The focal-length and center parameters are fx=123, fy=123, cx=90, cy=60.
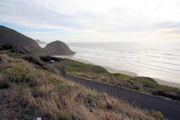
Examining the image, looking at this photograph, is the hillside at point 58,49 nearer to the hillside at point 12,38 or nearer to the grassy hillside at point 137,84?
the hillside at point 12,38

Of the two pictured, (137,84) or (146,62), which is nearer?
(137,84)

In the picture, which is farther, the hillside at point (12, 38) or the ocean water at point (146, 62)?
the hillside at point (12, 38)

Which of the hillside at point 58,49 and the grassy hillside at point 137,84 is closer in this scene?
the grassy hillside at point 137,84

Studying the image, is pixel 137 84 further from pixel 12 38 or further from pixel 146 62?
pixel 12 38

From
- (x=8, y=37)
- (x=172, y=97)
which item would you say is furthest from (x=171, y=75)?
(x=8, y=37)

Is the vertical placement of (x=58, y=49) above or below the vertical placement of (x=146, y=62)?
above

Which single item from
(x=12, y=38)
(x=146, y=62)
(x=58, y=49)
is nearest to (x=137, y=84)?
(x=146, y=62)

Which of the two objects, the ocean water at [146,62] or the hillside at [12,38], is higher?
the hillside at [12,38]

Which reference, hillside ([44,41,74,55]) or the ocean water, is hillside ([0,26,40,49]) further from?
the ocean water

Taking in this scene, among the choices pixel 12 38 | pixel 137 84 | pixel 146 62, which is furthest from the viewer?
pixel 12 38

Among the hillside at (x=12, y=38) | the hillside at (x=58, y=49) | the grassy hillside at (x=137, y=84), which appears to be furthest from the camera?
the hillside at (x=58, y=49)

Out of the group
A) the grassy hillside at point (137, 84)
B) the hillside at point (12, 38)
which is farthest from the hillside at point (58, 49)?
the grassy hillside at point (137, 84)

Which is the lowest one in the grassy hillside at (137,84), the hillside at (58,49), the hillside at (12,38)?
the grassy hillside at (137,84)

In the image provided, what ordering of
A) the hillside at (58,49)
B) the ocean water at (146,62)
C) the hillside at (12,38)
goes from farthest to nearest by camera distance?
1. the hillside at (58,49)
2. the hillside at (12,38)
3. the ocean water at (146,62)
